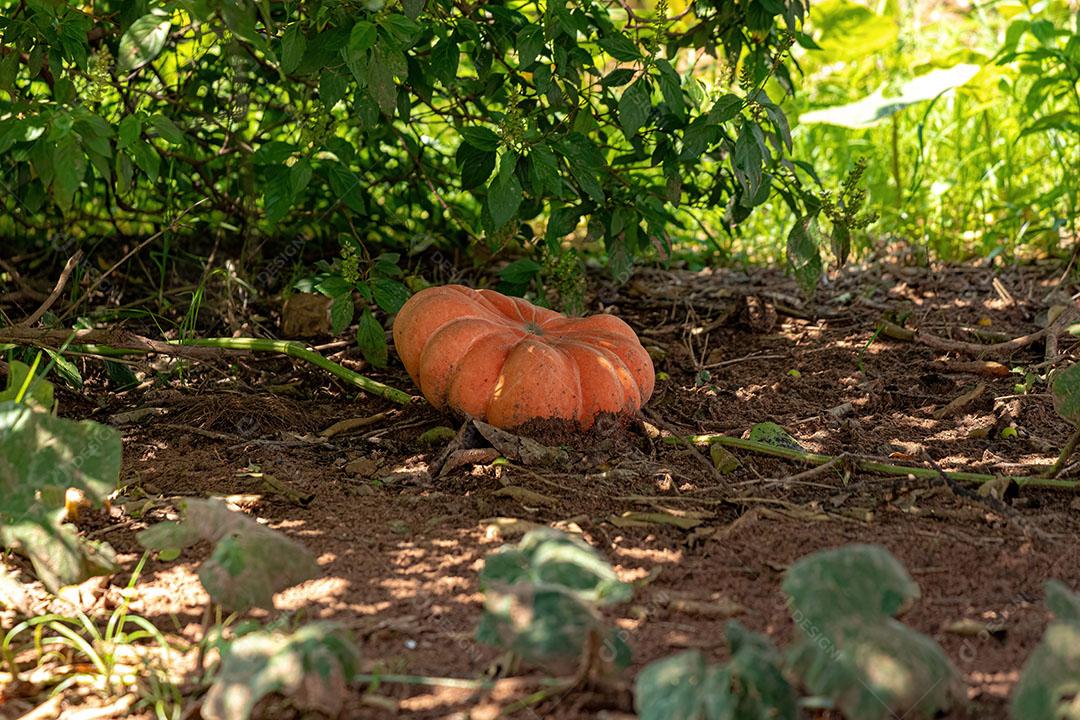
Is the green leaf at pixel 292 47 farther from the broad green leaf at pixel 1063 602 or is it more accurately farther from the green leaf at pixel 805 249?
the broad green leaf at pixel 1063 602

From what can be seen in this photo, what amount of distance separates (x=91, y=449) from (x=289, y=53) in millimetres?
1053

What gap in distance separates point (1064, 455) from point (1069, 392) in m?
0.23

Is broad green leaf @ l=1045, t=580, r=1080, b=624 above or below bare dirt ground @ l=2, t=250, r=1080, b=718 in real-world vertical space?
above

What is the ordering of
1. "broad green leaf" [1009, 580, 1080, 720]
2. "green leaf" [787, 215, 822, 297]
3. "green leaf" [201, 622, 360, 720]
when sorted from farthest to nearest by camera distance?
"green leaf" [787, 215, 822, 297]
"green leaf" [201, 622, 360, 720]
"broad green leaf" [1009, 580, 1080, 720]

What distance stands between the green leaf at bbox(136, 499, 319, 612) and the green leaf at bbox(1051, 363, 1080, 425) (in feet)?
4.84

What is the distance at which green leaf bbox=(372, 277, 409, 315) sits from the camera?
310 cm

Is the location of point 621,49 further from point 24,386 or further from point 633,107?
point 24,386

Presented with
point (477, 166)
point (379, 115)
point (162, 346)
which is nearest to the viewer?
point (162, 346)

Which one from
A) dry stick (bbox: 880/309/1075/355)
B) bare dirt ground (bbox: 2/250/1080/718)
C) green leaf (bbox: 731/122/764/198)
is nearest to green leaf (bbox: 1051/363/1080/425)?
bare dirt ground (bbox: 2/250/1080/718)

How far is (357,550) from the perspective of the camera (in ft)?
7.18

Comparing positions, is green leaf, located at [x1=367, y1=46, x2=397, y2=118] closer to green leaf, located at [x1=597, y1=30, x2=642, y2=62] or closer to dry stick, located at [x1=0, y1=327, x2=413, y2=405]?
green leaf, located at [x1=597, y1=30, x2=642, y2=62]

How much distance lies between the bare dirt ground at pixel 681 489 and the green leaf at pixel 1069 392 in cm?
22

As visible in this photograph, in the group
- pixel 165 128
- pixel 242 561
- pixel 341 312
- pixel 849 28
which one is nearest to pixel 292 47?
pixel 165 128

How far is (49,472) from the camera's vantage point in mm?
1815
